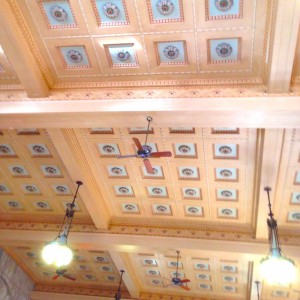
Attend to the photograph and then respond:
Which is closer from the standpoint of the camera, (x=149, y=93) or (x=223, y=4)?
(x=223, y=4)

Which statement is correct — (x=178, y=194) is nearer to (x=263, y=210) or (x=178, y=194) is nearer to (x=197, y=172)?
(x=197, y=172)

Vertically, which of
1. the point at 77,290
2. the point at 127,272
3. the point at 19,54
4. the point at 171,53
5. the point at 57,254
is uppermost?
the point at 171,53

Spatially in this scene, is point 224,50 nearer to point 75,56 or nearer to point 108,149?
point 75,56

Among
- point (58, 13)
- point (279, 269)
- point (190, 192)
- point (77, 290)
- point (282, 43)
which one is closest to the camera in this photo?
point (282, 43)

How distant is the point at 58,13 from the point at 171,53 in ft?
6.81

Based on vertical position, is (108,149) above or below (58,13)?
below

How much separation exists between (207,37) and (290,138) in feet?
8.97

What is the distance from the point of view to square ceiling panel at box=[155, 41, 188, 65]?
5582 millimetres

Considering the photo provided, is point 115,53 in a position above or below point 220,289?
above

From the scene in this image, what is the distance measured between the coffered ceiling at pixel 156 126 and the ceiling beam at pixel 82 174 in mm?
41

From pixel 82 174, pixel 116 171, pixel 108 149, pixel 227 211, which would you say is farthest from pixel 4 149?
pixel 227 211

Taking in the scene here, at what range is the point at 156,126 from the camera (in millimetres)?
6230

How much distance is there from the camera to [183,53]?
570 cm

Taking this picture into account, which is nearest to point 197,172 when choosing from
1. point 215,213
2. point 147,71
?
point 215,213
